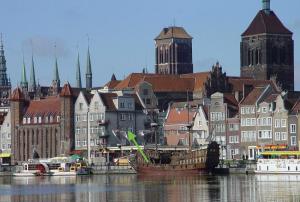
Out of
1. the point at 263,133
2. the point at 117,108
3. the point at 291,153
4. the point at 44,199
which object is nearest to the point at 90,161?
the point at 117,108

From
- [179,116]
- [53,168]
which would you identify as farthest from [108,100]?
[53,168]

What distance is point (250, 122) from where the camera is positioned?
179375mm

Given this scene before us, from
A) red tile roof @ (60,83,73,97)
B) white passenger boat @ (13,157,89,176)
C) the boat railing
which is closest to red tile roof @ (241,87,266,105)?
white passenger boat @ (13,157,89,176)

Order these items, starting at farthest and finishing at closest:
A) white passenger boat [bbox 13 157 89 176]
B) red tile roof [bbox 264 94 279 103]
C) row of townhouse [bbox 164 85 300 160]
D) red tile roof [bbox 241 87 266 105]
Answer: red tile roof [bbox 241 87 266 105], red tile roof [bbox 264 94 279 103], row of townhouse [bbox 164 85 300 160], white passenger boat [bbox 13 157 89 176]

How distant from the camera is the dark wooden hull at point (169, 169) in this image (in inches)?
6156

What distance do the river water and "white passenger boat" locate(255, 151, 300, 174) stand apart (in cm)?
451

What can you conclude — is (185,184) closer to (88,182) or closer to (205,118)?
(88,182)

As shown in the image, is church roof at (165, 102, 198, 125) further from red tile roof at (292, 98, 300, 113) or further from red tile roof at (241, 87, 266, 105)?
red tile roof at (292, 98, 300, 113)

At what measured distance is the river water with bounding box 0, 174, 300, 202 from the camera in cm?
11106

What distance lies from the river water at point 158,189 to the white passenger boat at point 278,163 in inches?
177

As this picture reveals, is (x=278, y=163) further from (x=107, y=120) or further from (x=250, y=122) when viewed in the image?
(x=107, y=120)

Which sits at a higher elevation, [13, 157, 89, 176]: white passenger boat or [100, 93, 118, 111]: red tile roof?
[100, 93, 118, 111]: red tile roof

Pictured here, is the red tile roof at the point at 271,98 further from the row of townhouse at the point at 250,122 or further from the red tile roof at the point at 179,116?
the red tile roof at the point at 179,116

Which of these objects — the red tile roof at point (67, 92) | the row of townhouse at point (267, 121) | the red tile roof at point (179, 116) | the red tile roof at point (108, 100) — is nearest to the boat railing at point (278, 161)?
the row of townhouse at point (267, 121)
